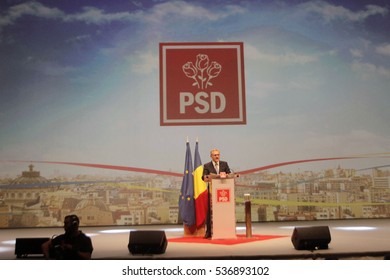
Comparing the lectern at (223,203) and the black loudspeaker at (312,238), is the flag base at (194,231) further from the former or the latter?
the black loudspeaker at (312,238)

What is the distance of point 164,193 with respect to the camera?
8586mm

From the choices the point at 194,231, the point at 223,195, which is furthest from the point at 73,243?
the point at 194,231

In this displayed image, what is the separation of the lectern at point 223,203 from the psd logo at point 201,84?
10.2 ft

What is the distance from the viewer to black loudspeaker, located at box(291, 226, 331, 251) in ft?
14.5

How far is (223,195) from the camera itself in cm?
552

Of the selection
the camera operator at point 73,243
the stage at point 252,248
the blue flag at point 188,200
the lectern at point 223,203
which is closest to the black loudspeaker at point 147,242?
the stage at point 252,248

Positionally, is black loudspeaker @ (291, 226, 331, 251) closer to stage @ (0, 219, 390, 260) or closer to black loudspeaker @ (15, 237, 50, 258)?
stage @ (0, 219, 390, 260)

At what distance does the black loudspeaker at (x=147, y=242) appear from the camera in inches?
171

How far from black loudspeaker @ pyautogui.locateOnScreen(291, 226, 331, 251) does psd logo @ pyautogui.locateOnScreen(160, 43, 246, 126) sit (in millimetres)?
4315

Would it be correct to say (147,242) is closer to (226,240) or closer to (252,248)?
(252,248)

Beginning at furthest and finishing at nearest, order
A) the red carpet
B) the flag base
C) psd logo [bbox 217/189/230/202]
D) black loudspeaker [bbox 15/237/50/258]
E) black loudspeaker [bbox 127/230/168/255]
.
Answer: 1. the flag base
2. psd logo [bbox 217/189/230/202]
3. the red carpet
4. black loudspeaker [bbox 127/230/168/255]
5. black loudspeaker [bbox 15/237/50/258]

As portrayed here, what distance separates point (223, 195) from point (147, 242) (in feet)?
4.73

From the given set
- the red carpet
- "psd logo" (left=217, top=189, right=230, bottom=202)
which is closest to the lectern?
"psd logo" (left=217, top=189, right=230, bottom=202)

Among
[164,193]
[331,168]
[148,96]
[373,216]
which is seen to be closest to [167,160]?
[164,193]
